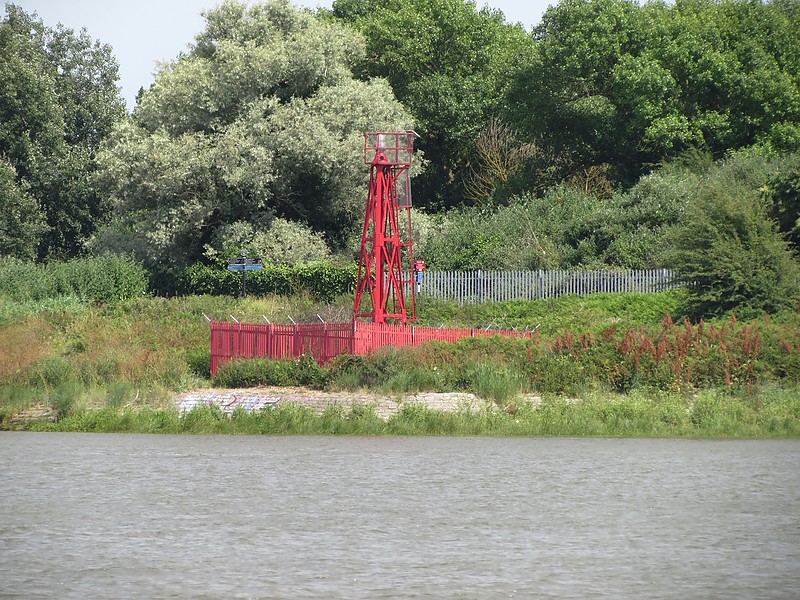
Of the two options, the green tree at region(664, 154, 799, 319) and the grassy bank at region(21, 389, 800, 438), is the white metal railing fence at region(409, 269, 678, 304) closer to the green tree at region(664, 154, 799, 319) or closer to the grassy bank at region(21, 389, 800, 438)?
the green tree at region(664, 154, 799, 319)

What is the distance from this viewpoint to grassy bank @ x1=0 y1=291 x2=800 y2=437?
97.7 ft

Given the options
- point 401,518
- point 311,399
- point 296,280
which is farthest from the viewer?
point 296,280

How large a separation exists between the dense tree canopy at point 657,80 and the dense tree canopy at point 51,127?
24602mm

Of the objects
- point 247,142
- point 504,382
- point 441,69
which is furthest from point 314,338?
point 441,69

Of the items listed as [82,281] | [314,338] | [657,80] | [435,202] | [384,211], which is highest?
[657,80]

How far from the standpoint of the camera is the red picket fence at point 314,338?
115ft

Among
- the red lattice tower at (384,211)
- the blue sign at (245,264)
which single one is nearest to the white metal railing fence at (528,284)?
the red lattice tower at (384,211)

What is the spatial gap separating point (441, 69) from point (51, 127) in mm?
21436

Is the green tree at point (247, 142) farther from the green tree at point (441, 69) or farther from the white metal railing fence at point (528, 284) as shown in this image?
the green tree at point (441, 69)

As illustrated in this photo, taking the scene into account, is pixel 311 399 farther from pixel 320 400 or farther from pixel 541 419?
pixel 541 419

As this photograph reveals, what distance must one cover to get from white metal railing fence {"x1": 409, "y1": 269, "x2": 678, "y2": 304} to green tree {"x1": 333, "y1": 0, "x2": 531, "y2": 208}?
1791 cm

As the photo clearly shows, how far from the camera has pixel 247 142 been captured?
173 ft

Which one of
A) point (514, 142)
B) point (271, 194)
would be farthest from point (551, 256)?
point (514, 142)

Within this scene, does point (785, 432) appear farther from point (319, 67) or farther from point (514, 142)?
point (514, 142)
